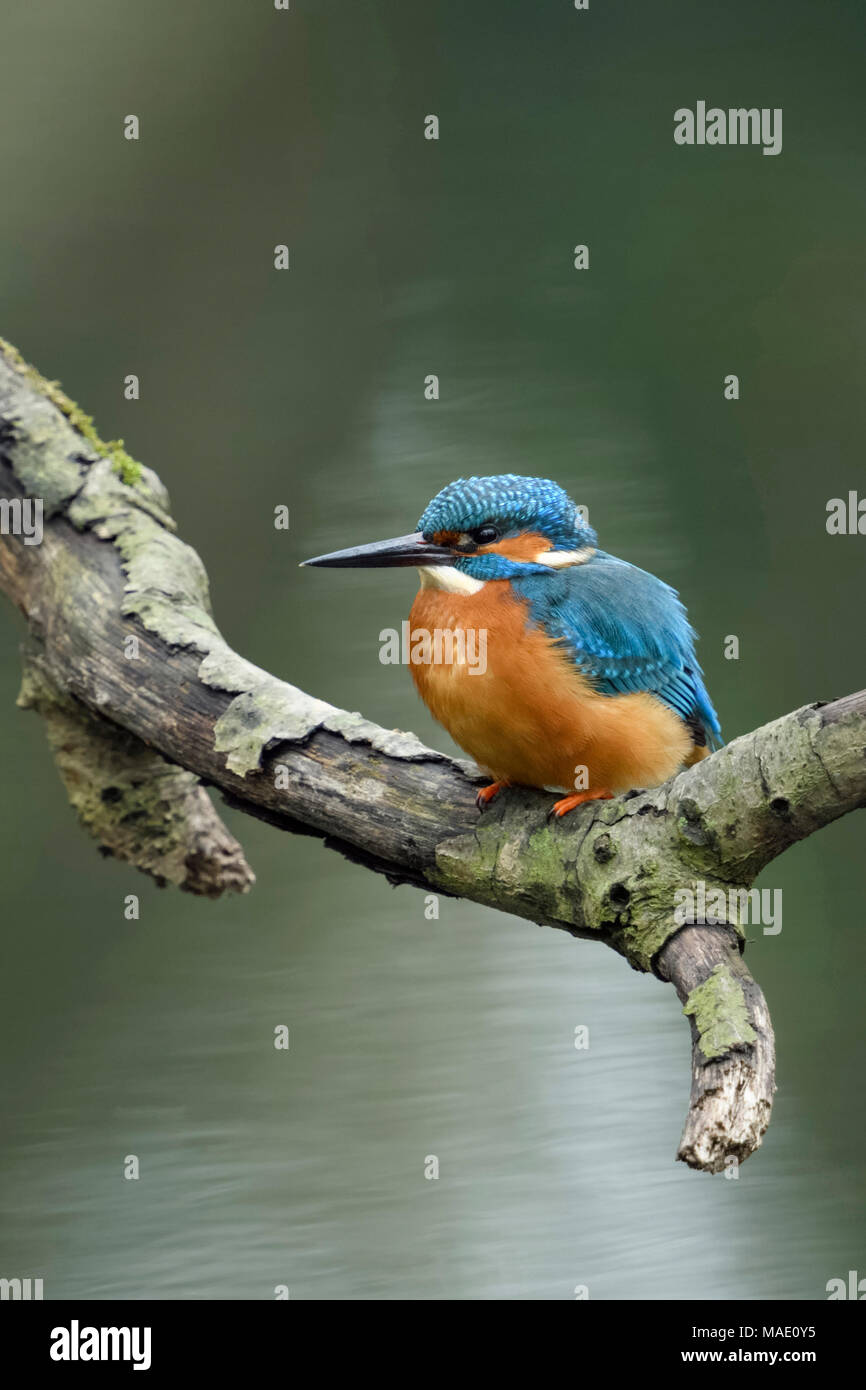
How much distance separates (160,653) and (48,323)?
1.85 meters

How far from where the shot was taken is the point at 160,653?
108 inches

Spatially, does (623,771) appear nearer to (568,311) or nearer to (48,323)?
(568,311)

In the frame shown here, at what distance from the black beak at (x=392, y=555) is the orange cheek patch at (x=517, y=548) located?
0.08 metres

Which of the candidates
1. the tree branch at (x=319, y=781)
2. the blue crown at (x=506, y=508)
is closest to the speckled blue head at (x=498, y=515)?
the blue crown at (x=506, y=508)

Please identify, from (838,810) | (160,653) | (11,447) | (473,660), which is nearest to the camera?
(838,810)

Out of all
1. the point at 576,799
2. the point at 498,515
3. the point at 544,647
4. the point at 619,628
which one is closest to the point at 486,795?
the point at 576,799

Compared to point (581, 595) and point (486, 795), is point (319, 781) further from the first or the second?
point (581, 595)

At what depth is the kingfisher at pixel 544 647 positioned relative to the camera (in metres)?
2.32

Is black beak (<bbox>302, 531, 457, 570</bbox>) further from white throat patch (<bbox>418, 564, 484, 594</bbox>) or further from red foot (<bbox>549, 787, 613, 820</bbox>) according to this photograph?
red foot (<bbox>549, 787, 613, 820</bbox>)

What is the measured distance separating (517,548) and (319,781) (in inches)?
23.7

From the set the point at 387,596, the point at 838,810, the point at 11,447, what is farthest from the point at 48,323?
the point at 838,810

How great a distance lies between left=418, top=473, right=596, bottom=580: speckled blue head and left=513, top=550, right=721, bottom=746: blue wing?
0.22 ft

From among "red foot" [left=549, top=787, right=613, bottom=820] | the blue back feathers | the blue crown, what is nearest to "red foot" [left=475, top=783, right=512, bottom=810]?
"red foot" [left=549, top=787, right=613, bottom=820]

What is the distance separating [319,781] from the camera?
7.94 ft
